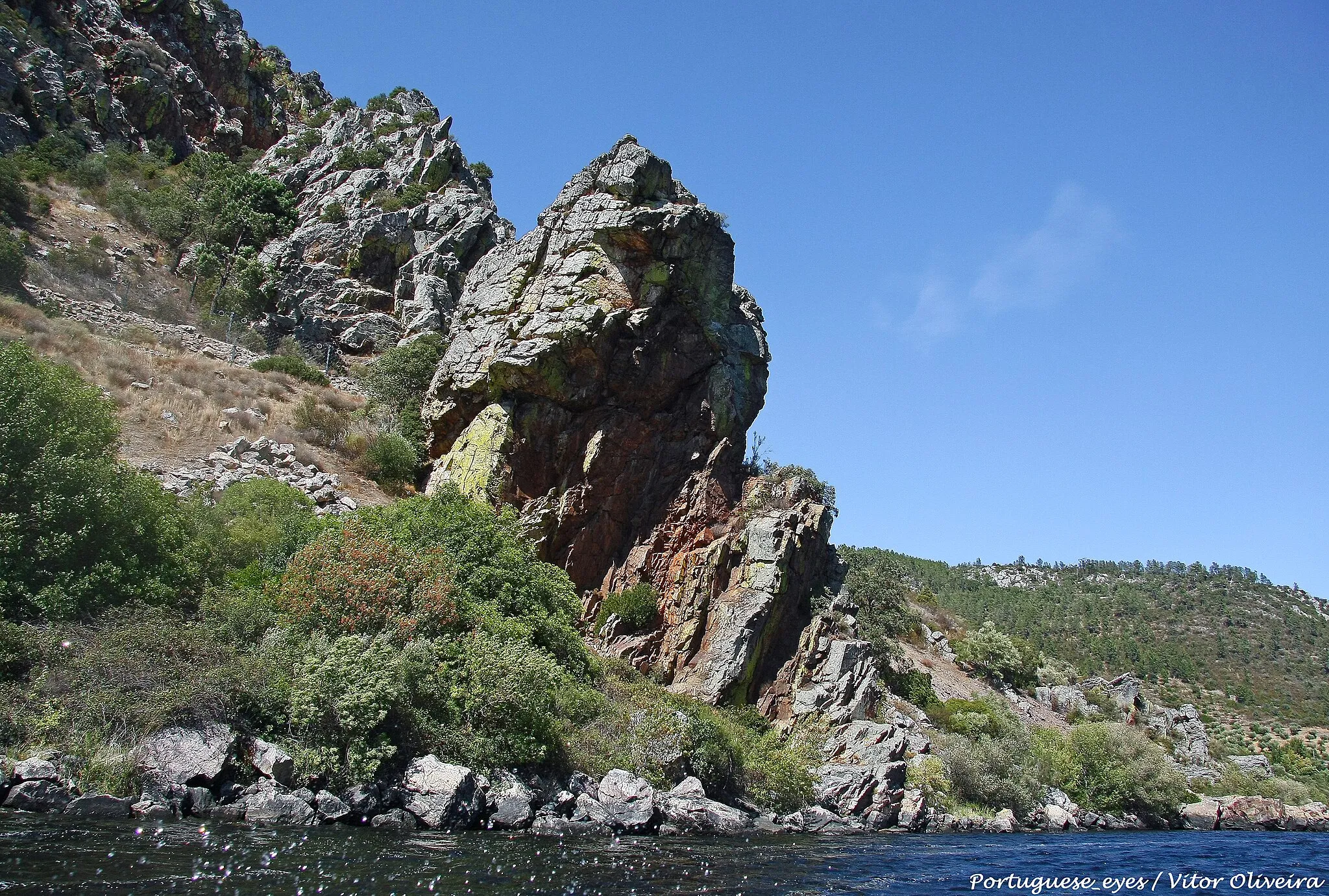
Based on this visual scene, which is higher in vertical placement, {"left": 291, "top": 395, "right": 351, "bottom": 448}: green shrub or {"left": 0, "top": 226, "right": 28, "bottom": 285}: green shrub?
{"left": 0, "top": 226, "right": 28, "bottom": 285}: green shrub

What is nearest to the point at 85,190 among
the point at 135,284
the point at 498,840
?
the point at 135,284

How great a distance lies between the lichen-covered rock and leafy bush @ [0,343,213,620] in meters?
32.3

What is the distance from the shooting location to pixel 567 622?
3050cm

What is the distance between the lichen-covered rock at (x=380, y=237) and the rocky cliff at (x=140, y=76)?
38.9 feet

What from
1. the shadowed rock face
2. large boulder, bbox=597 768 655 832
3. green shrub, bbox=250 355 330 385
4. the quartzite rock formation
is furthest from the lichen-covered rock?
large boulder, bbox=597 768 655 832

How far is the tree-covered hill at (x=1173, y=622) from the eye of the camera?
336 ft

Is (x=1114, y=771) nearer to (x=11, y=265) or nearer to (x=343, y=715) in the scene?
(x=343, y=715)

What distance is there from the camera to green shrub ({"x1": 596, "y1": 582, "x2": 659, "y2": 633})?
38094 millimetres

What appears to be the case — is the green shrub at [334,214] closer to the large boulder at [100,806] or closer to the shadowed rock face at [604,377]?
the shadowed rock face at [604,377]

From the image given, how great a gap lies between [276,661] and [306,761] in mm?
3603

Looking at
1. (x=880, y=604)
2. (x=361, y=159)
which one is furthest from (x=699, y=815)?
(x=361, y=159)

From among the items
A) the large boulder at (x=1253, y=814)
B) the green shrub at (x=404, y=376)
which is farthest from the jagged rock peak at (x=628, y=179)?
the large boulder at (x=1253, y=814)

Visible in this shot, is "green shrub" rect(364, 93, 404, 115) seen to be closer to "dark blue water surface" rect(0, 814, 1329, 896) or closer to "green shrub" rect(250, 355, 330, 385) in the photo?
"green shrub" rect(250, 355, 330, 385)

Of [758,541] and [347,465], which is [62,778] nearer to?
[347,465]
